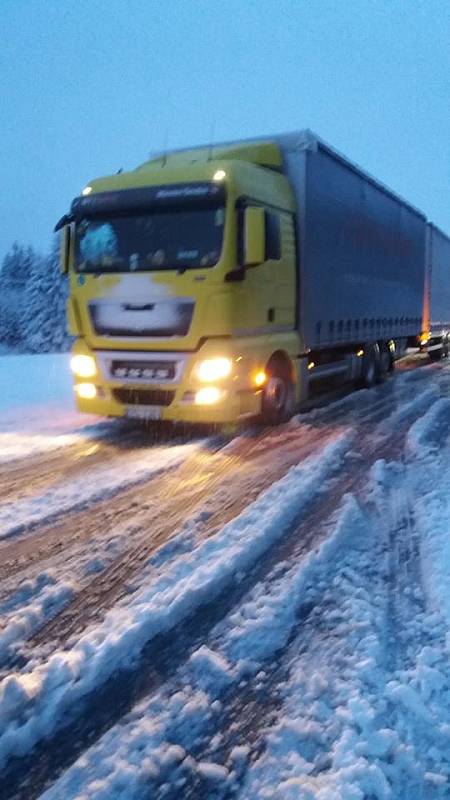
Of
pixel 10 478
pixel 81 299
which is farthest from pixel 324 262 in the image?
pixel 10 478

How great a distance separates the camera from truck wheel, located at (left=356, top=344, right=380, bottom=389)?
1330 cm

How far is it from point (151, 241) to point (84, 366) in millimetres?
1858

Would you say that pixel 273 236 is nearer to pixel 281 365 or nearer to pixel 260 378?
pixel 260 378

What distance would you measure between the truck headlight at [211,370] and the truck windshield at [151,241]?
3.71 ft

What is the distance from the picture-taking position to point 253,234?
7789mm

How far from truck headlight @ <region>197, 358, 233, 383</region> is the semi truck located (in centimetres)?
1

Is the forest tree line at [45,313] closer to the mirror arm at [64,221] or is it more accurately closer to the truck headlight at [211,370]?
the mirror arm at [64,221]

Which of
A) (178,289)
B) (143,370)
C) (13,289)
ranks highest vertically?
(13,289)

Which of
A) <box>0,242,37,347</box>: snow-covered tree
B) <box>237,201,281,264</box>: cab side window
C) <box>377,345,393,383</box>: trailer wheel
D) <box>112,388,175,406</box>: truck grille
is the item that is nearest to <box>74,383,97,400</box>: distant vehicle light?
<box>112,388,175,406</box>: truck grille

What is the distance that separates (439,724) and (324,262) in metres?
8.47

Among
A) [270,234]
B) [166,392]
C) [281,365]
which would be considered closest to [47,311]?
[281,365]

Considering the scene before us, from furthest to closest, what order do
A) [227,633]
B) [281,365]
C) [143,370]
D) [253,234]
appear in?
1. [281,365]
2. [143,370]
3. [253,234]
4. [227,633]

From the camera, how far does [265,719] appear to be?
2.74m

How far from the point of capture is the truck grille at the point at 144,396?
26.9ft
